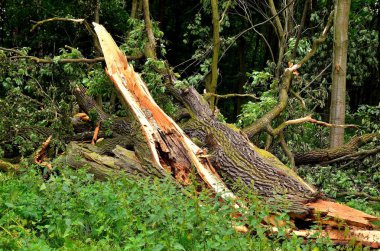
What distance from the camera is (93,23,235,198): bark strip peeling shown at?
7.16 meters

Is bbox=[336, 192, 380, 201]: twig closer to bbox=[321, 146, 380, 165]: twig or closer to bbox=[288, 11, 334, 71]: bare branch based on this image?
bbox=[321, 146, 380, 165]: twig

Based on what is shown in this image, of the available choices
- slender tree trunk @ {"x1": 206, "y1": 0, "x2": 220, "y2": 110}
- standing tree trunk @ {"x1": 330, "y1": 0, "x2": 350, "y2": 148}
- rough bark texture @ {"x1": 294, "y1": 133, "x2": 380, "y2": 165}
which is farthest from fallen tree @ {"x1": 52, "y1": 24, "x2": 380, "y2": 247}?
standing tree trunk @ {"x1": 330, "y1": 0, "x2": 350, "y2": 148}

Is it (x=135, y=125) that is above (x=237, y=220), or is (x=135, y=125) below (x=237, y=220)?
above

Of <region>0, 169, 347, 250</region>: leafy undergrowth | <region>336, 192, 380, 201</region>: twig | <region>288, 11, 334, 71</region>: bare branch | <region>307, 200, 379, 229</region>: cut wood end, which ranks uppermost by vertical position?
<region>288, 11, 334, 71</region>: bare branch

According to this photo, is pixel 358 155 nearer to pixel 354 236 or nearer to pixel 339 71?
pixel 339 71

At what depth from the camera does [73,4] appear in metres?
16.0

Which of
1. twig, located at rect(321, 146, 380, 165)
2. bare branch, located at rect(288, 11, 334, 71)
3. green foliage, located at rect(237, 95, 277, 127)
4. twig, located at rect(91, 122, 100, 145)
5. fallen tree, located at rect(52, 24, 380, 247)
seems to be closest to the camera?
fallen tree, located at rect(52, 24, 380, 247)

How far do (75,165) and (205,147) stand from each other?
5.53 feet

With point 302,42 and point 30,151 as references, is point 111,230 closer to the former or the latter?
point 30,151

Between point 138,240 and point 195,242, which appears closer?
point 138,240

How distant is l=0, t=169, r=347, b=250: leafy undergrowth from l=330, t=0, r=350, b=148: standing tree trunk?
518cm

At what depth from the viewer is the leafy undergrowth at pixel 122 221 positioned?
14.9ft

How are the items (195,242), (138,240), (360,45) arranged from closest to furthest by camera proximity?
(138,240) < (195,242) < (360,45)

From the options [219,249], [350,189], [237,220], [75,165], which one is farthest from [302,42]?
[219,249]
